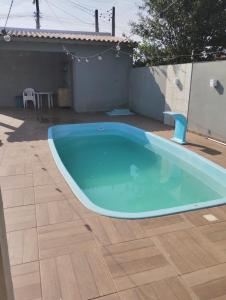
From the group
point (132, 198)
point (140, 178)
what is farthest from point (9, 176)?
point (140, 178)

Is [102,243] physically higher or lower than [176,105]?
lower

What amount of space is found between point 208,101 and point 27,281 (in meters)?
6.08

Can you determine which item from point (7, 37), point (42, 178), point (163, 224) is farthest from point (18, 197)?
point (7, 37)

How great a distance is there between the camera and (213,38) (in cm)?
999

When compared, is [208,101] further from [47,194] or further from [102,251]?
[102,251]

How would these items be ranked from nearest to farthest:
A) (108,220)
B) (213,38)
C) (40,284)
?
(40,284) → (108,220) → (213,38)

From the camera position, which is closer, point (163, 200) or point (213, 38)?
point (163, 200)

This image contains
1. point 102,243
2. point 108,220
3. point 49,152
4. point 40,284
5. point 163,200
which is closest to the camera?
point 40,284

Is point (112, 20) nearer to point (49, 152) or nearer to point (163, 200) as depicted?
point (49, 152)

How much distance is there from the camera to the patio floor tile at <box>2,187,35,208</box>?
138 inches

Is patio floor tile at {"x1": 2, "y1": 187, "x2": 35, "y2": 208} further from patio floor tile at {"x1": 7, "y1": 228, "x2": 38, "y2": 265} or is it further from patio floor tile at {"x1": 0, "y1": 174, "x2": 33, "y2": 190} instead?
patio floor tile at {"x1": 7, "y1": 228, "x2": 38, "y2": 265}

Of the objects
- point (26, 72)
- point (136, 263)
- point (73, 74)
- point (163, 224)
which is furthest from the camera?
point (26, 72)

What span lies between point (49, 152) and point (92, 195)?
5.83ft

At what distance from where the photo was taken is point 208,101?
6.85 m
